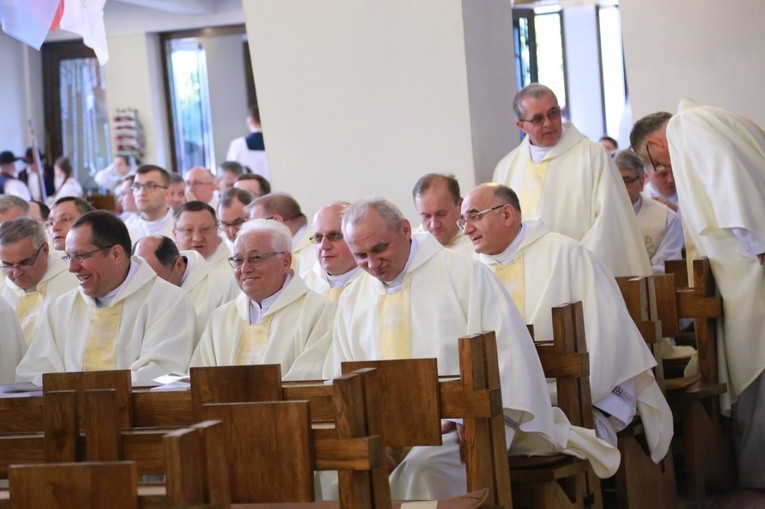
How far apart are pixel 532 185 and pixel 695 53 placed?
3492mm

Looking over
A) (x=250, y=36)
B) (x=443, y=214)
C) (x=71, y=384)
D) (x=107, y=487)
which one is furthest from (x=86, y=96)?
(x=107, y=487)

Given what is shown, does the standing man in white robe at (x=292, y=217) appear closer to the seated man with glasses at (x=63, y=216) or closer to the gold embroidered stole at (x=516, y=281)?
the seated man with glasses at (x=63, y=216)

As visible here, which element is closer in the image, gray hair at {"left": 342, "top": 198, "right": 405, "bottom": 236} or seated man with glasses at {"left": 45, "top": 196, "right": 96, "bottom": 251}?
gray hair at {"left": 342, "top": 198, "right": 405, "bottom": 236}

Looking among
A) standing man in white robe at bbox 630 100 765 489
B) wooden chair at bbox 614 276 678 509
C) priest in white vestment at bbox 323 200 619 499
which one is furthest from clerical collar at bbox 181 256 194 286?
standing man in white robe at bbox 630 100 765 489

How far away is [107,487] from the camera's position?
2770mm

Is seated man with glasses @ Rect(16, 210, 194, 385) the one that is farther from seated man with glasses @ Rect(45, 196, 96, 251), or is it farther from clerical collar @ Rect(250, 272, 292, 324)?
seated man with glasses @ Rect(45, 196, 96, 251)

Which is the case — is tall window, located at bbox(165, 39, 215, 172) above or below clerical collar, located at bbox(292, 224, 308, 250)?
above

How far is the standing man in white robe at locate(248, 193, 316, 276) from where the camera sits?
742cm

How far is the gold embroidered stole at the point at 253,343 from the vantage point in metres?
5.98

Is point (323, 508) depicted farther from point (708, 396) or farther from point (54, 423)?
point (708, 396)

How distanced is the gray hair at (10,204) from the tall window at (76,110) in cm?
1081

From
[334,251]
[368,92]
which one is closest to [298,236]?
[368,92]

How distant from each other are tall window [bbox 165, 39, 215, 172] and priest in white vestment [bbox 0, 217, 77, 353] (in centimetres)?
1158

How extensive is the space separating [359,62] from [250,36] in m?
0.79
